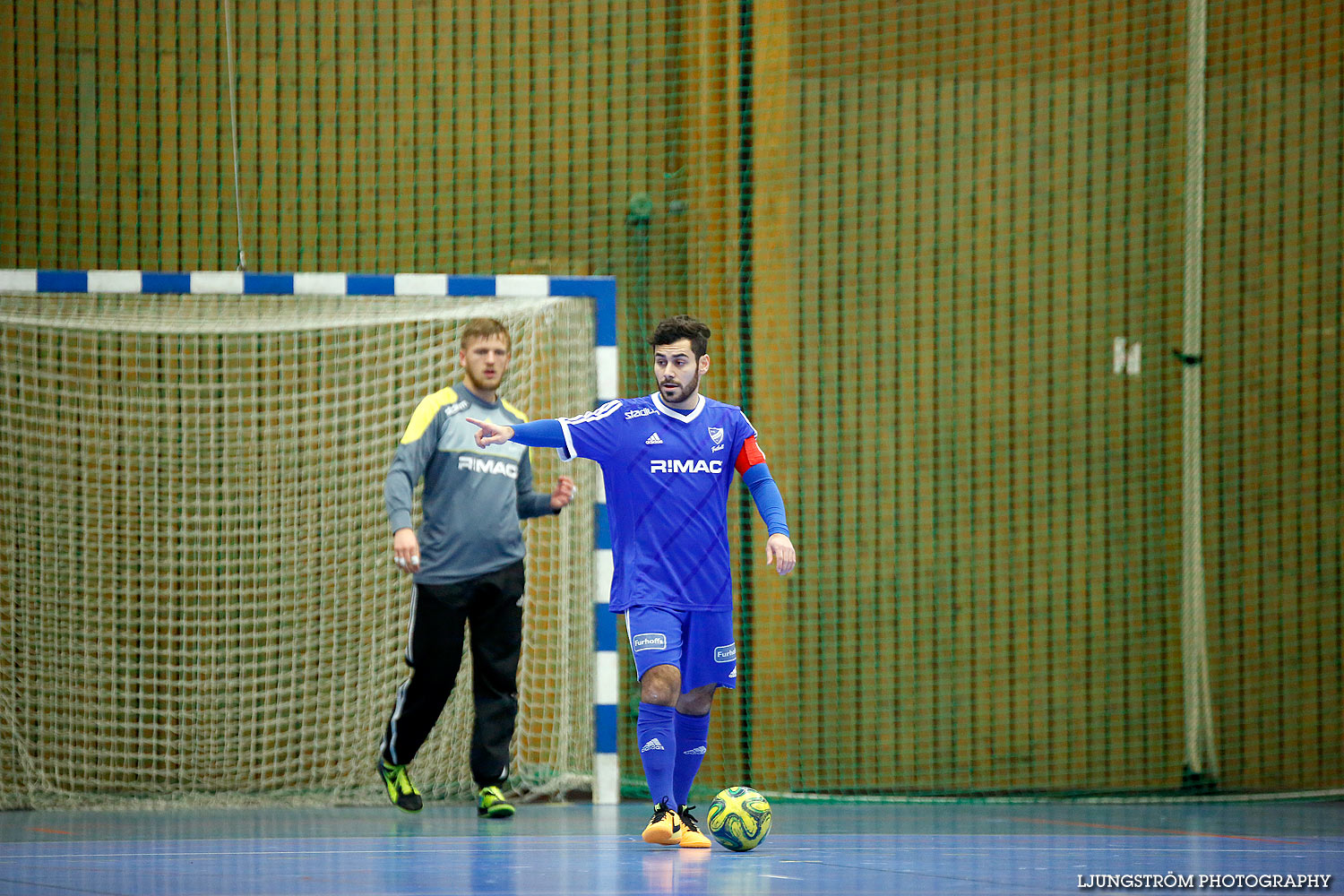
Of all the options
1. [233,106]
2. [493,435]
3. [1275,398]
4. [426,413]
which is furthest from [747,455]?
[1275,398]

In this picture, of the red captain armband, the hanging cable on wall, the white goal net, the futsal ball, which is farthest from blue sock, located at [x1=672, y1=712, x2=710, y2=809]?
the hanging cable on wall

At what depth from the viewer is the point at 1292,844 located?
516cm

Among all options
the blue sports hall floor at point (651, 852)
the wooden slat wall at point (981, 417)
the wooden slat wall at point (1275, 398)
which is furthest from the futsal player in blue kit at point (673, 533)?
the wooden slat wall at point (1275, 398)

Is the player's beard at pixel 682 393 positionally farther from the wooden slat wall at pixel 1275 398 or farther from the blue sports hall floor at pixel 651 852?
the wooden slat wall at pixel 1275 398

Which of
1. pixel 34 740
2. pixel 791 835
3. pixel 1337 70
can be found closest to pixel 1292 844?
pixel 791 835

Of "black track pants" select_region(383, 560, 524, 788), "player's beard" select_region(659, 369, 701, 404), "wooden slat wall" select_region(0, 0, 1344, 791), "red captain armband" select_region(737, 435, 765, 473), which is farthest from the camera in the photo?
"wooden slat wall" select_region(0, 0, 1344, 791)

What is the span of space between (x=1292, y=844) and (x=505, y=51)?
5974mm

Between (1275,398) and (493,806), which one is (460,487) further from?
(1275,398)

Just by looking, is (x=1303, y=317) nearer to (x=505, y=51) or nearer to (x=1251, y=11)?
(x=1251, y=11)

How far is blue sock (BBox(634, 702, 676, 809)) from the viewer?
4824 mm

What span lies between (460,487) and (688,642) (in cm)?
163

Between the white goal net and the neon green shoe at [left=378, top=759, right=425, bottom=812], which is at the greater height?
the white goal net

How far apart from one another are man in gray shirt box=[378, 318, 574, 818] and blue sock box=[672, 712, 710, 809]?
4.10 ft

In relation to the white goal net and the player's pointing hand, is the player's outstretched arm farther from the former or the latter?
the white goal net
